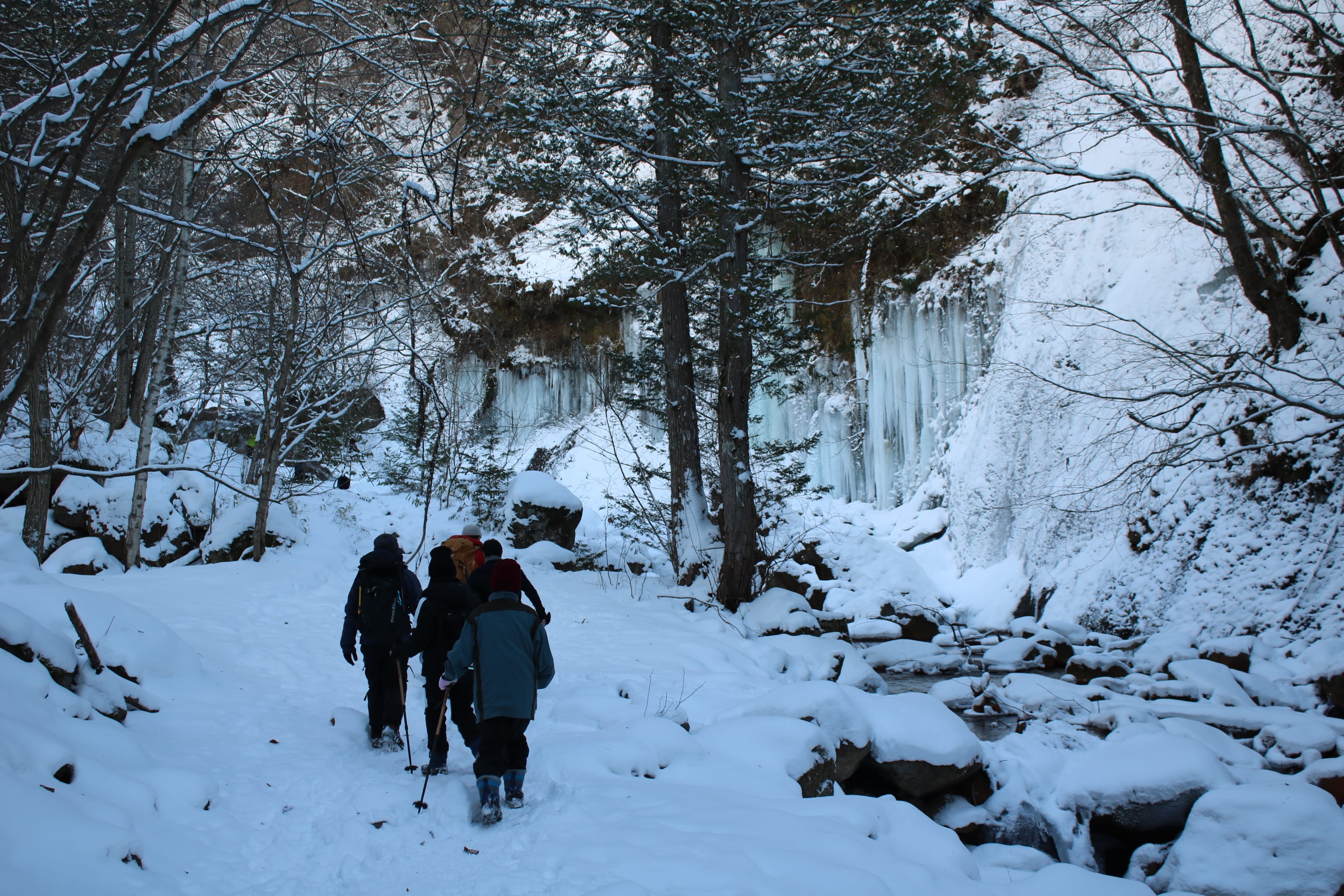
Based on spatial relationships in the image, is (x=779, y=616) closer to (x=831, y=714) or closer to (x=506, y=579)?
(x=831, y=714)

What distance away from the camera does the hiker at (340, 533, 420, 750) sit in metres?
4.31

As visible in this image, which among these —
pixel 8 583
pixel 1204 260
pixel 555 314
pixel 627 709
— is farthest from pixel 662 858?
pixel 555 314

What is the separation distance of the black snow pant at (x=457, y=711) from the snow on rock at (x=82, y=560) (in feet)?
23.6

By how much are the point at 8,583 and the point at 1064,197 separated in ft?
46.8

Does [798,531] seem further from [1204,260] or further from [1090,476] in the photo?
[1204,260]

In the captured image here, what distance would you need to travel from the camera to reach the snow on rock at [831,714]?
4.59 metres

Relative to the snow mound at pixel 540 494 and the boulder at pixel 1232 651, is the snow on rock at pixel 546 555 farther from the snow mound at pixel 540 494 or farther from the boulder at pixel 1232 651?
the boulder at pixel 1232 651

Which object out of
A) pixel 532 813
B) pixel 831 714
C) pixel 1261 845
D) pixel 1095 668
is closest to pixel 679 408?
pixel 1095 668

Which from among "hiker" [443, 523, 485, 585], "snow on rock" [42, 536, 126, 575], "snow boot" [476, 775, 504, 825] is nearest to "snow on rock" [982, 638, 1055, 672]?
"hiker" [443, 523, 485, 585]

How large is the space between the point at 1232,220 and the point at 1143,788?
19.4 ft

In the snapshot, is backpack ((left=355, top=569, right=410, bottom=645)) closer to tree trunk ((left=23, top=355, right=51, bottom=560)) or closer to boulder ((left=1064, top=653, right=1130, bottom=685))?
tree trunk ((left=23, top=355, right=51, bottom=560))

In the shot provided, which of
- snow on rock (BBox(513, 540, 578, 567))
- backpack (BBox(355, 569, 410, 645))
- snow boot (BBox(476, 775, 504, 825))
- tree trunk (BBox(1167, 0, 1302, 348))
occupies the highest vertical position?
tree trunk (BBox(1167, 0, 1302, 348))

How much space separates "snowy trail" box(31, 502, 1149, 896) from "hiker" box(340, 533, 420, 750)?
8.2 inches

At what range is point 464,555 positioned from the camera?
17.2ft
